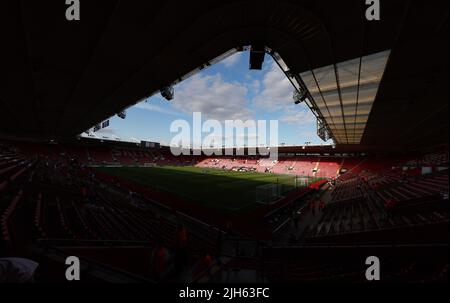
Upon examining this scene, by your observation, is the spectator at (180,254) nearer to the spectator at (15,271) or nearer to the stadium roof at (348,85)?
the spectator at (15,271)

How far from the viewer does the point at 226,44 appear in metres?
8.56

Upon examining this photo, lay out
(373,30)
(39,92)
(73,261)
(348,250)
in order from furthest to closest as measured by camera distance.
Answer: (39,92)
(373,30)
(348,250)
(73,261)

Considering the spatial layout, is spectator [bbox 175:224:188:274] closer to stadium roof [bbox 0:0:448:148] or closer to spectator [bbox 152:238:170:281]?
spectator [bbox 152:238:170:281]

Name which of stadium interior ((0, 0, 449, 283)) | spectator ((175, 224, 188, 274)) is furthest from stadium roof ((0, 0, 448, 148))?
spectator ((175, 224, 188, 274))

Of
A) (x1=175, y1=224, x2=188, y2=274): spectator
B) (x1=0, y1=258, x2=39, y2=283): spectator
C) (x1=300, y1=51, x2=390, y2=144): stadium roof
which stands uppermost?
(x1=300, y1=51, x2=390, y2=144): stadium roof

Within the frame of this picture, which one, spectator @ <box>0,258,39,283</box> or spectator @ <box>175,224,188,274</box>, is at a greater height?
spectator @ <box>0,258,39,283</box>

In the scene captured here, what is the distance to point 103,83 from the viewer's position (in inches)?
452

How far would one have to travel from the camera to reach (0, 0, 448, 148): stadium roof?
5336 millimetres

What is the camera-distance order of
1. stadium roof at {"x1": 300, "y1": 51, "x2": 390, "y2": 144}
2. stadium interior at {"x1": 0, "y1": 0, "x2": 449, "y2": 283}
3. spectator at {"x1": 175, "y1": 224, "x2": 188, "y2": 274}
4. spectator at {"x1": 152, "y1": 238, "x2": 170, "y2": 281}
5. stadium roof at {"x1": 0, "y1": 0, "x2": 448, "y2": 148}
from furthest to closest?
1. stadium roof at {"x1": 300, "y1": 51, "x2": 390, "y2": 144}
2. spectator at {"x1": 175, "y1": 224, "x2": 188, "y2": 274}
3. stadium roof at {"x1": 0, "y1": 0, "x2": 448, "y2": 148}
4. spectator at {"x1": 152, "y1": 238, "x2": 170, "y2": 281}
5. stadium interior at {"x1": 0, "y1": 0, "x2": 449, "y2": 283}

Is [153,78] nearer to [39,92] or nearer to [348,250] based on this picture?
[39,92]

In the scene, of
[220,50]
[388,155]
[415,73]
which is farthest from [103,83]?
[388,155]

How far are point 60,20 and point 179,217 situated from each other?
11.2m

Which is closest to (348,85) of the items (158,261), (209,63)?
(209,63)

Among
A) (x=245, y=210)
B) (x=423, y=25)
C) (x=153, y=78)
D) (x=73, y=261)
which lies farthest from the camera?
(x=245, y=210)
